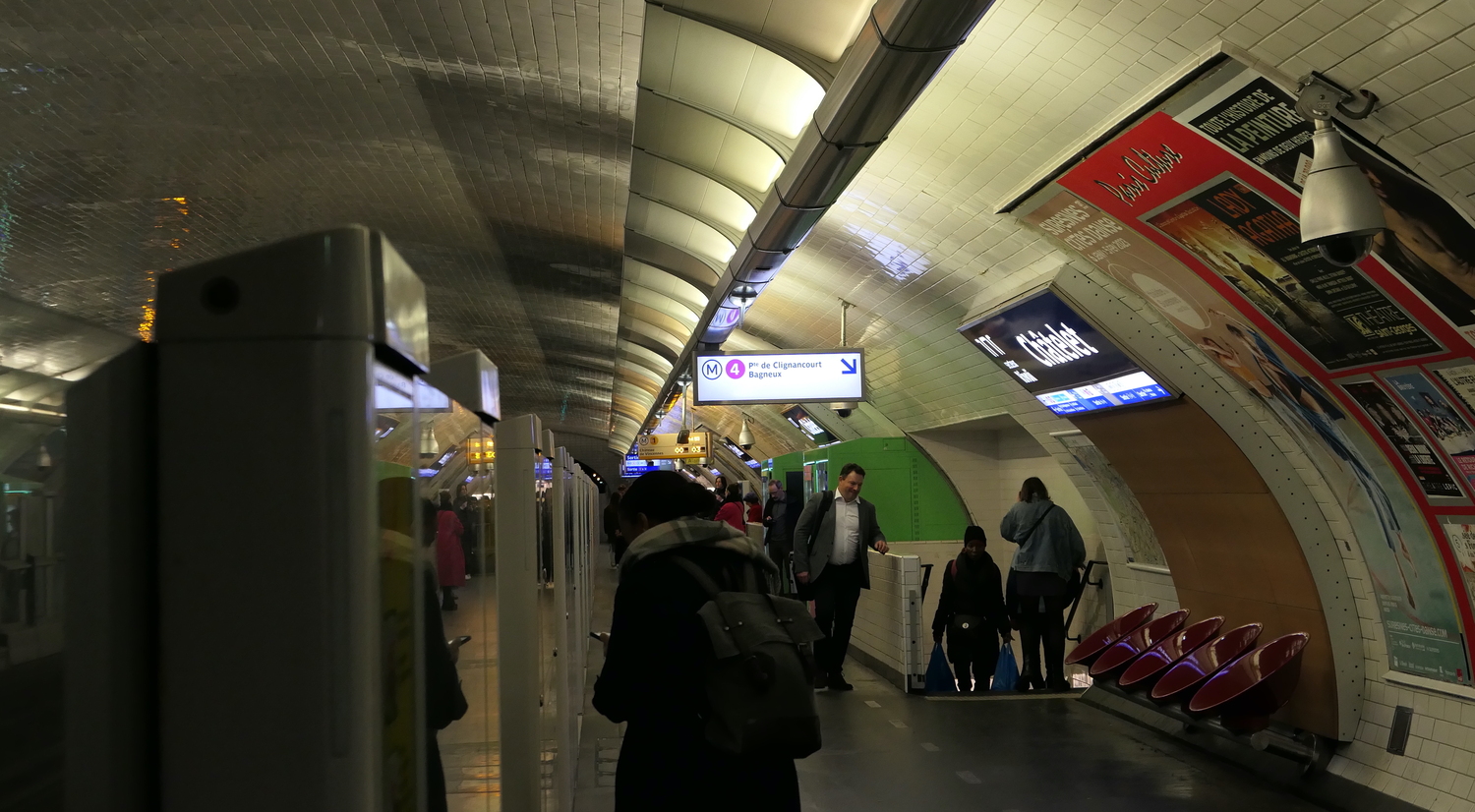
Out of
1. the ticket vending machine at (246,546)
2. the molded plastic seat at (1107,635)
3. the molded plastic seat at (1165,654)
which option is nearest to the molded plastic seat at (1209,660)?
the molded plastic seat at (1165,654)

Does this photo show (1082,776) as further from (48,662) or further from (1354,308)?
(48,662)

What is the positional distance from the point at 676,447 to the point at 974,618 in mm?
18527

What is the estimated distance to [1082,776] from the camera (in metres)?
6.94

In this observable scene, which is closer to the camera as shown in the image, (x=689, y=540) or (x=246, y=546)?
(x=246, y=546)

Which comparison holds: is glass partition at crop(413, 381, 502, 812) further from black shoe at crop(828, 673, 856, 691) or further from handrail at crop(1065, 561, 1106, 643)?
handrail at crop(1065, 561, 1106, 643)

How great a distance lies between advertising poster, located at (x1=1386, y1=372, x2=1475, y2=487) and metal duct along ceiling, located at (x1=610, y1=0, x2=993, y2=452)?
8.93 ft

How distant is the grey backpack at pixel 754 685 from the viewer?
3.01m

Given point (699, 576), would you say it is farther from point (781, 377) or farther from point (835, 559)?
point (781, 377)

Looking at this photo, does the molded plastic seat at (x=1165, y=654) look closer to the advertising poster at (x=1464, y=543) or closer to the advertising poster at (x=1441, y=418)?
the advertising poster at (x=1464, y=543)

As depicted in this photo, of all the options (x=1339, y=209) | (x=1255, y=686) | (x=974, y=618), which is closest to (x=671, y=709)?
(x=1339, y=209)

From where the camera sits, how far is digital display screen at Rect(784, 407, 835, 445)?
2223 centimetres

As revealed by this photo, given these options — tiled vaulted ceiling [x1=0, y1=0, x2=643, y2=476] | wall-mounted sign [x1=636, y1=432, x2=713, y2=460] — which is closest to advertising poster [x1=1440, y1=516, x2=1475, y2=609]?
tiled vaulted ceiling [x1=0, y1=0, x2=643, y2=476]

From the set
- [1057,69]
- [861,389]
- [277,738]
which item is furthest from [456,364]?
[861,389]

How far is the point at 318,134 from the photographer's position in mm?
10688
